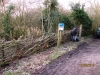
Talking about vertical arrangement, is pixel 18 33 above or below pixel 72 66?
above

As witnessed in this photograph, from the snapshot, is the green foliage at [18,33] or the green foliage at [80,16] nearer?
the green foliage at [18,33]

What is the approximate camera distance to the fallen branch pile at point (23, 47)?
5499 mm

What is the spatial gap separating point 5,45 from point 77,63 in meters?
2.49

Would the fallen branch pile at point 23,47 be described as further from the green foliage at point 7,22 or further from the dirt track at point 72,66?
the green foliage at point 7,22

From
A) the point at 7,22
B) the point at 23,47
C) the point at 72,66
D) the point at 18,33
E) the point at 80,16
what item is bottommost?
the point at 72,66

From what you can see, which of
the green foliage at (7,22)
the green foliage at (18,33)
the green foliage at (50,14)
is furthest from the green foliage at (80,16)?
the green foliage at (7,22)

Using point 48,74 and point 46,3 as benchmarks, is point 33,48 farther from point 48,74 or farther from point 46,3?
point 46,3

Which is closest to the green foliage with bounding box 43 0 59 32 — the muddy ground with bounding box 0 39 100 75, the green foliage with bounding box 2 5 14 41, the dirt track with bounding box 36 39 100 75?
the green foliage with bounding box 2 5 14 41

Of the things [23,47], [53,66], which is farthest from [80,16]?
[53,66]

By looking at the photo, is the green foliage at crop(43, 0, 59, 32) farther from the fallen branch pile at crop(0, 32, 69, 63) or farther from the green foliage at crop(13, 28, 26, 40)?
the green foliage at crop(13, 28, 26, 40)

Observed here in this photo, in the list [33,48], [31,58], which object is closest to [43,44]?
[33,48]

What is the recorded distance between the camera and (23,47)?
625cm

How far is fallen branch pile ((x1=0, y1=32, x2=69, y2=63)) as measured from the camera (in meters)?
5.50

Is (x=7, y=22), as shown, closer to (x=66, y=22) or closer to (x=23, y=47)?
(x=23, y=47)
